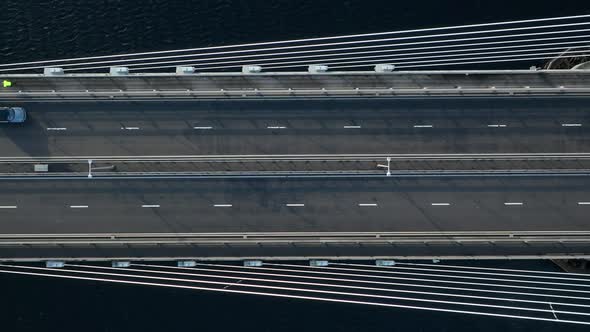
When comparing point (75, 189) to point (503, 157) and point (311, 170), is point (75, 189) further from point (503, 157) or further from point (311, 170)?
point (503, 157)

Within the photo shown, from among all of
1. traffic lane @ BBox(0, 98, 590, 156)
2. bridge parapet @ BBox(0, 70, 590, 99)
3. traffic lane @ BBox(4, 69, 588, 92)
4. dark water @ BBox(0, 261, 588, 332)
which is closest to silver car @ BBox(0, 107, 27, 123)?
traffic lane @ BBox(0, 98, 590, 156)

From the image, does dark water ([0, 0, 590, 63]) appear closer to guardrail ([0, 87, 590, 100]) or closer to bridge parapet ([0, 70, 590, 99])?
bridge parapet ([0, 70, 590, 99])

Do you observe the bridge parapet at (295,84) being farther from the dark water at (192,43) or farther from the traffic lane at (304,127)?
the dark water at (192,43)

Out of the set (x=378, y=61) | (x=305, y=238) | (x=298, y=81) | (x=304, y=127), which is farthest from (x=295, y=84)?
(x=305, y=238)

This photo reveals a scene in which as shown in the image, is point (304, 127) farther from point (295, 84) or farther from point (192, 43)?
point (192, 43)

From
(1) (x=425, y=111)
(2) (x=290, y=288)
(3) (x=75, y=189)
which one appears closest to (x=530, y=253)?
(1) (x=425, y=111)

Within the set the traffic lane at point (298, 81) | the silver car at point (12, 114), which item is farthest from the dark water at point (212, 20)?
the silver car at point (12, 114)

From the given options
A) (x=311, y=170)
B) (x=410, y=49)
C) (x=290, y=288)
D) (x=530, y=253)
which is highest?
(x=410, y=49)
